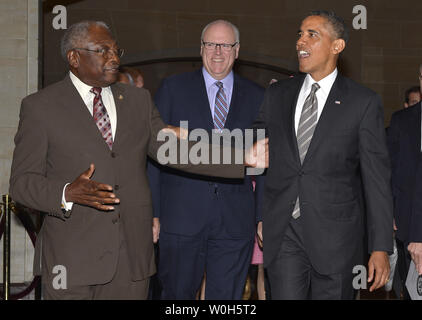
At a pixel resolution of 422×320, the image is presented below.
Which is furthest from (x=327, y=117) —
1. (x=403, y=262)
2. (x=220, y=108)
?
(x=403, y=262)

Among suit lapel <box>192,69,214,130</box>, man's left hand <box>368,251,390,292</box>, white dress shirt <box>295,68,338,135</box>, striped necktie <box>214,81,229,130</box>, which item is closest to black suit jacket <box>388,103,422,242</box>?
man's left hand <box>368,251,390,292</box>

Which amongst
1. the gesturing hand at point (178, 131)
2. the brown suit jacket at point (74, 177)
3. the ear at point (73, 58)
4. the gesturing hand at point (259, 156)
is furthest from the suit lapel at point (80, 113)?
the gesturing hand at point (259, 156)

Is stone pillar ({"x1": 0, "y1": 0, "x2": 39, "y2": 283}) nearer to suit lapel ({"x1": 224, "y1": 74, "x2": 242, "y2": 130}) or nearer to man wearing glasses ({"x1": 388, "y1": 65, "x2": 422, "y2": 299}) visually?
suit lapel ({"x1": 224, "y1": 74, "x2": 242, "y2": 130})

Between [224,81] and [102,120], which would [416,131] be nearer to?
[224,81]

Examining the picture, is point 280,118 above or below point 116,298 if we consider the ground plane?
above

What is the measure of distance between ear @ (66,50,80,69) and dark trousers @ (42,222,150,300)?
95 cm

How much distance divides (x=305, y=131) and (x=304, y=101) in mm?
216

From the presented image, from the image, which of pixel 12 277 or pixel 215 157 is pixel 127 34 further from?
pixel 215 157

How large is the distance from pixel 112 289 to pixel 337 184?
137 cm

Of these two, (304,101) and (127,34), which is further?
(127,34)

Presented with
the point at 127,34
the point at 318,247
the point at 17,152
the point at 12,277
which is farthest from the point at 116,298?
the point at 127,34

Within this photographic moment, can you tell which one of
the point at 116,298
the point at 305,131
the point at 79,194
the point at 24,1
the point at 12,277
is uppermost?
the point at 24,1

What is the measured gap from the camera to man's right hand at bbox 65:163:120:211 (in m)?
3.47

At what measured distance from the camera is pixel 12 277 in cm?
751
